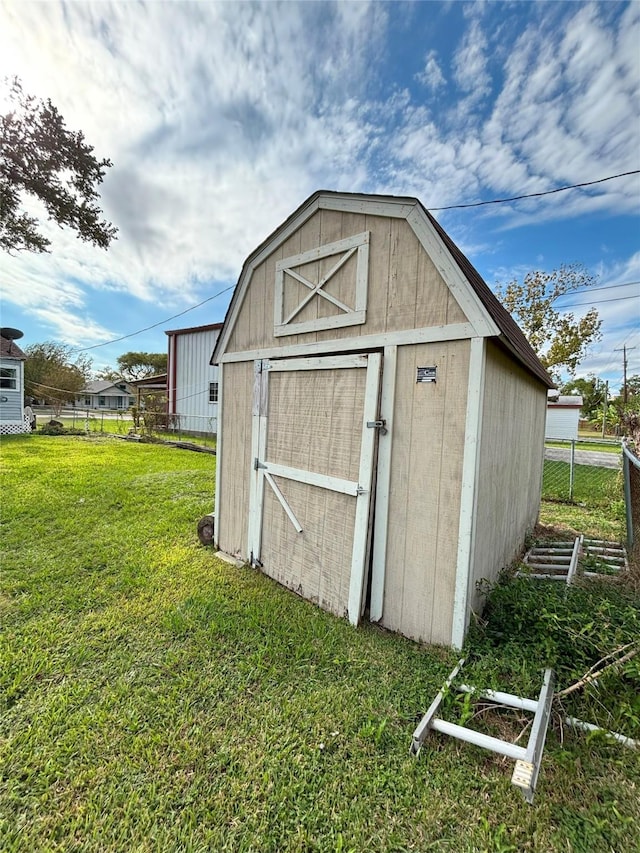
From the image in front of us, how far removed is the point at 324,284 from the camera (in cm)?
298

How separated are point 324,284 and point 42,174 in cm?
643

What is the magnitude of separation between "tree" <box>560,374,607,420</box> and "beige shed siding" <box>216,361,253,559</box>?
42228 mm

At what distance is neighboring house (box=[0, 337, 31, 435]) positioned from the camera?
47.8 ft

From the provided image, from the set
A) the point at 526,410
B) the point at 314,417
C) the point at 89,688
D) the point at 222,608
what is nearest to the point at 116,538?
the point at 222,608

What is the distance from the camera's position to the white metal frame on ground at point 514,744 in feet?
4.76

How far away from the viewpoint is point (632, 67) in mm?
3527

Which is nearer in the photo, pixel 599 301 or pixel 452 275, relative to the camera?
pixel 452 275

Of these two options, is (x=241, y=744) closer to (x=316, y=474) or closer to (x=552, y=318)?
(x=316, y=474)

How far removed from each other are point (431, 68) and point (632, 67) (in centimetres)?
220

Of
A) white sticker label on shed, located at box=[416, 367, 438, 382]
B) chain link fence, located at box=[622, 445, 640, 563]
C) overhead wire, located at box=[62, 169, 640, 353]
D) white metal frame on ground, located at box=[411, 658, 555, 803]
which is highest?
overhead wire, located at box=[62, 169, 640, 353]

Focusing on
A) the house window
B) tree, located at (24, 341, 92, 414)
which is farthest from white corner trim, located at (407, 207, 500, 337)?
tree, located at (24, 341, 92, 414)

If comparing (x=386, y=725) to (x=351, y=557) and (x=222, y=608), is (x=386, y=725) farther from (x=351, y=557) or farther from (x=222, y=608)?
(x=222, y=608)

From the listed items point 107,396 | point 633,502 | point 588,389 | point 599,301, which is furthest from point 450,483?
point 107,396

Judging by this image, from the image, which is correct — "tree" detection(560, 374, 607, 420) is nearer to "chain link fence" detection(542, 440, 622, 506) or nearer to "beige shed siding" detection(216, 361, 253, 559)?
"chain link fence" detection(542, 440, 622, 506)
